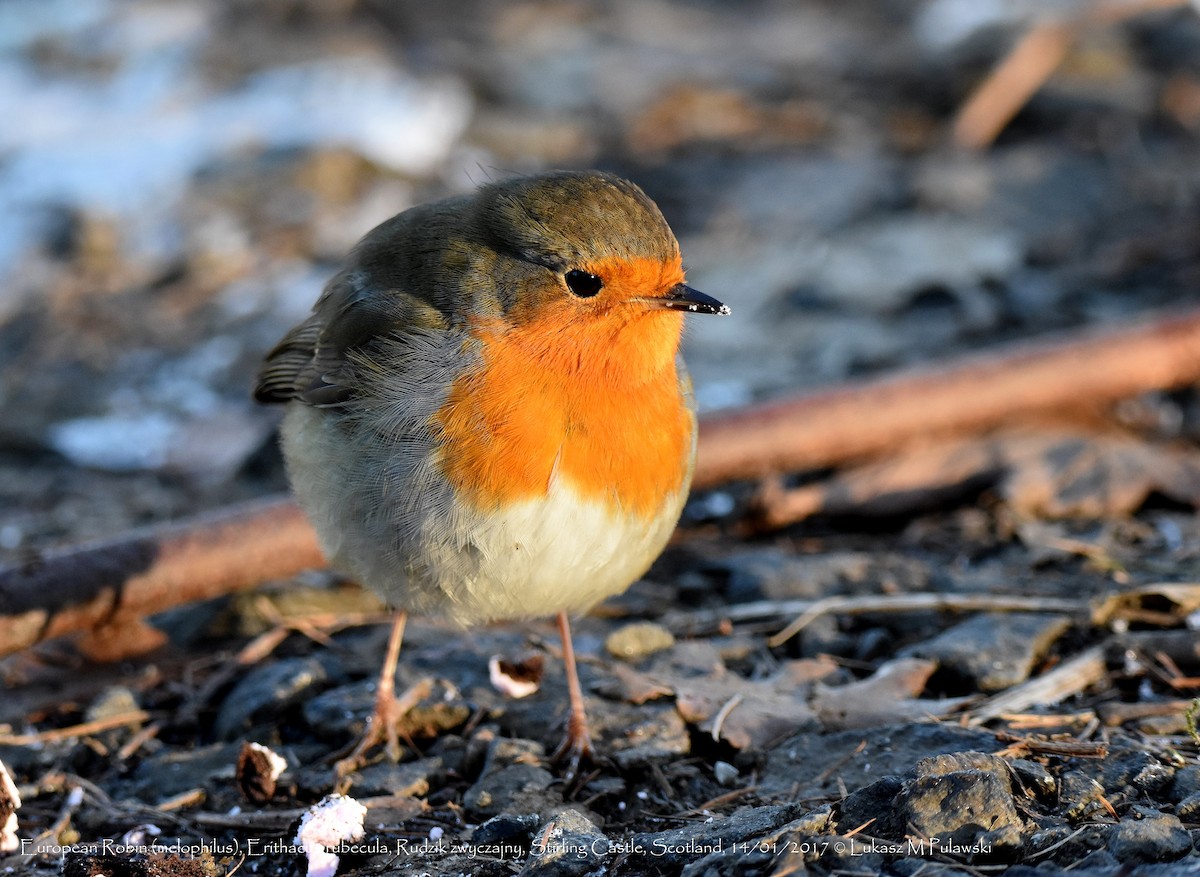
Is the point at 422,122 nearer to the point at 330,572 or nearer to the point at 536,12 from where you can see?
the point at 536,12

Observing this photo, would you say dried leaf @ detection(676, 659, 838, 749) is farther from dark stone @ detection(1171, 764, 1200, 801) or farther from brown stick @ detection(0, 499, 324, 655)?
brown stick @ detection(0, 499, 324, 655)

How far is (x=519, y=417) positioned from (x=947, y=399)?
211cm

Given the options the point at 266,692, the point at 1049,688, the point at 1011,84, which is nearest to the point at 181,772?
the point at 266,692

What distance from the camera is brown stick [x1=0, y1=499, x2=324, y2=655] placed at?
3.54m

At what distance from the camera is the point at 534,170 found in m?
7.13

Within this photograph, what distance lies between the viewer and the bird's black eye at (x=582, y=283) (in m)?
3.10

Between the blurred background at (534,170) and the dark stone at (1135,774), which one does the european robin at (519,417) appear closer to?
the dark stone at (1135,774)

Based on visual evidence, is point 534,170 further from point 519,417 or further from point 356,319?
point 519,417

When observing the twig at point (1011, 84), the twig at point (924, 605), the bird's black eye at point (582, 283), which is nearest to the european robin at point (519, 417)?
the bird's black eye at point (582, 283)

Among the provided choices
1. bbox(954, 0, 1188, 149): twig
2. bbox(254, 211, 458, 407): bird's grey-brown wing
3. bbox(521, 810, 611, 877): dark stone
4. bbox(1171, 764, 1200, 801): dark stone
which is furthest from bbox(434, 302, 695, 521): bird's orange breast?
bbox(954, 0, 1188, 149): twig

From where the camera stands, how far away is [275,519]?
12.9 ft

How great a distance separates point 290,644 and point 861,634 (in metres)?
1.54

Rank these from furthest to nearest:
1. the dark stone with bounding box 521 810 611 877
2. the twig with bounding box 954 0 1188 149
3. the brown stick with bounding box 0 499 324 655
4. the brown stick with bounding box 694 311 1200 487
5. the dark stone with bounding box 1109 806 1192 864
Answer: the twig with bounding box 954 0 1188 149
the brown stick with bounding box 694 311 1200 487
the brown stick with bounding box 0 499 324 655
the dark stone with bounding box 521 810 611 877
the dark stone with bounding box 1109 806 1192 864

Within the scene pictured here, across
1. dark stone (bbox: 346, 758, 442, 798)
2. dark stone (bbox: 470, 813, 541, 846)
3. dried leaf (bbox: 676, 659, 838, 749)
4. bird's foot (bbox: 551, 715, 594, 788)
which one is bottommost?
dark stone (bbox: 346, 758, 442, 798)
